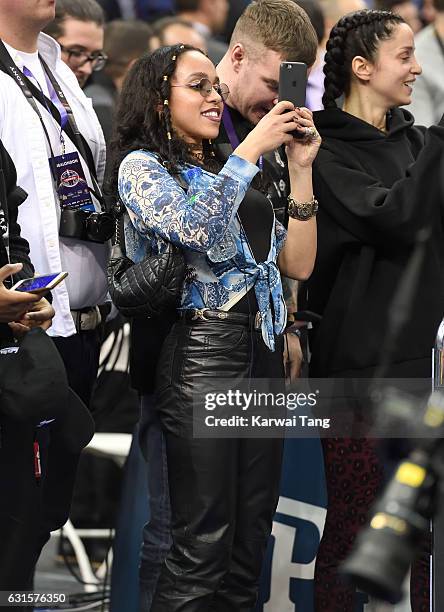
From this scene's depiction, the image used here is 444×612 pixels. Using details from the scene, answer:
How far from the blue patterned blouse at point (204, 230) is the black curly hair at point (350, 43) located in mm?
802

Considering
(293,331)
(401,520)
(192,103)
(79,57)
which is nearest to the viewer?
(401,520)

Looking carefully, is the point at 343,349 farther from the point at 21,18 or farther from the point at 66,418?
the point at 21,18

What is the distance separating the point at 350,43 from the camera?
4.14 meters

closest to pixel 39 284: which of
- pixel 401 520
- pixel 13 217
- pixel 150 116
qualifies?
pixel 13 217

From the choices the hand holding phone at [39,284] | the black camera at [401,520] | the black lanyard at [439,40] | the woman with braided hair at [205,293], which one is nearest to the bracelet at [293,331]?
the woman with braided hair at [205,293]

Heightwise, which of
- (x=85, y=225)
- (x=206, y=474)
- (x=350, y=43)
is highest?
(x=350, y=43)

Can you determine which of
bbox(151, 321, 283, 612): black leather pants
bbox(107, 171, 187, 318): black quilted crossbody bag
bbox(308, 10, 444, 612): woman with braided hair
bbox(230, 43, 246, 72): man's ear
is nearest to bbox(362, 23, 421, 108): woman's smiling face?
bbox(308, 10, 444, 612): woman with braided hair

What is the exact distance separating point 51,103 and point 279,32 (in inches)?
30.5

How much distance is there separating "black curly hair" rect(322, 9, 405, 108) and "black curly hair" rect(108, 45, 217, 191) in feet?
2.30

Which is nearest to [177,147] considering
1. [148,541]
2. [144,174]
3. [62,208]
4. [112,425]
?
[144,174]

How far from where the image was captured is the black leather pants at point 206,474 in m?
3.42

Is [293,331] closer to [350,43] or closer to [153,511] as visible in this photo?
[153,511]

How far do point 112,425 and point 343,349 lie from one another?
2.01 metres

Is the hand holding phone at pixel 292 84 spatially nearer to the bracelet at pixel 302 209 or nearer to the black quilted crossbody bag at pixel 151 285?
the bracelet at pixel 302 209
